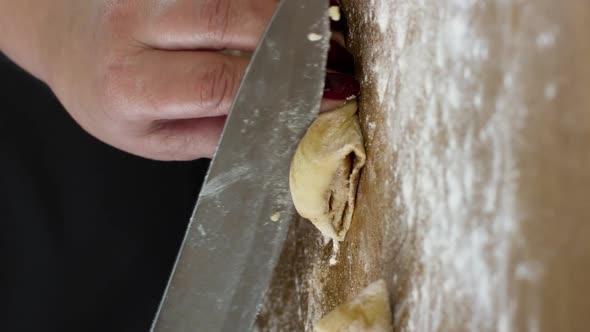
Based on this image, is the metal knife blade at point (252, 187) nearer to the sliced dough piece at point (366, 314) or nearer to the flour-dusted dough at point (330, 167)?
the flour-dusted dough at point (330, 167)

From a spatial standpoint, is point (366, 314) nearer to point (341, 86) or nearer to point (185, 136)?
point (341, 86)

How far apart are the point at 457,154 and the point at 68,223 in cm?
106

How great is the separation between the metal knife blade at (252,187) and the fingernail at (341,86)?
55 millimetres

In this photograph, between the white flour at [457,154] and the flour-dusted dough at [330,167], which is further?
the flour-dusted dough at [330,167]

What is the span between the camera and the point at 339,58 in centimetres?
92

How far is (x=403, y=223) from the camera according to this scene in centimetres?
76

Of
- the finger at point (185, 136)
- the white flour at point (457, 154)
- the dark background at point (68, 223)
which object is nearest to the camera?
the white flour at point (457, 154)

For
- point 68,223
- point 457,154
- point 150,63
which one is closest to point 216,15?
point 150,63

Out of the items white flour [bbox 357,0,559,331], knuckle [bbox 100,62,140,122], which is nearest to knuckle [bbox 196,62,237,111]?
knuckle [bbox 100,62,140,122]

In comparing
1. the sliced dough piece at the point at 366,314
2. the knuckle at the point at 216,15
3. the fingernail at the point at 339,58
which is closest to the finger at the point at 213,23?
the knuckle at the point at 216,15

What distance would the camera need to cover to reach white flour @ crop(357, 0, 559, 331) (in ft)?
1.78

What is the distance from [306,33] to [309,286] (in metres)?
0.57

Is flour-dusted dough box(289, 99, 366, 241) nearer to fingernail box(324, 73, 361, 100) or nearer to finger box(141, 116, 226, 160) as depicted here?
fingernail box(324, 73, 361, 100)

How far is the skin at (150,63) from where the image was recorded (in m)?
0.89
